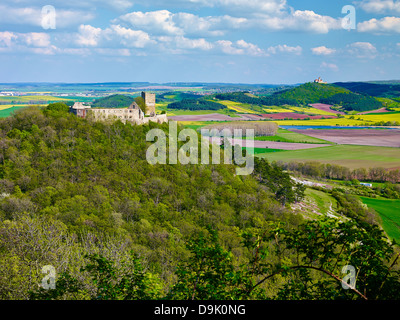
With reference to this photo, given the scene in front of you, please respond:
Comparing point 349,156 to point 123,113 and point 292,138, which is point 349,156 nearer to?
point 292,138

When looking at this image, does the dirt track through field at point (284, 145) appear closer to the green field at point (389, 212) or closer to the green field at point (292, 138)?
the green field at point (292, 138)

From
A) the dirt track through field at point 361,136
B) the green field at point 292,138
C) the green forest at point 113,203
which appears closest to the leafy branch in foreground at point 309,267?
the green forest at point 113,203

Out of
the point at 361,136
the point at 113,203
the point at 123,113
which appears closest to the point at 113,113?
the point at 123,113

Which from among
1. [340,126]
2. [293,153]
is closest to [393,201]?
[293,153]
